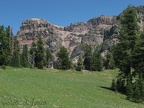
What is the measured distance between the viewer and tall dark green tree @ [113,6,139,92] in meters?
47.2

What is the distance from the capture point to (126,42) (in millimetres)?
47312

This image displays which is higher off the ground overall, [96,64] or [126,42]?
[126,42]

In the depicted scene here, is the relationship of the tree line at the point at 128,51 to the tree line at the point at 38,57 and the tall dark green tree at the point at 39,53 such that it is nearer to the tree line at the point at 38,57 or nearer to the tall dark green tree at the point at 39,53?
the tree line at the point at 38,57

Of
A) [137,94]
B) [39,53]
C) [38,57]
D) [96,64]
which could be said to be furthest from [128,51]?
[96,64]

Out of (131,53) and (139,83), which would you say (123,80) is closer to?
(131,53)

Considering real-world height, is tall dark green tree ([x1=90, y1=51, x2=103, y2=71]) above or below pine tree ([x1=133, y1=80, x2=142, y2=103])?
above

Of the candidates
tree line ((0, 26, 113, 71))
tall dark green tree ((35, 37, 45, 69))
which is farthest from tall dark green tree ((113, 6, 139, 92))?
tall dark green tree ((35, 37, 45, 69))

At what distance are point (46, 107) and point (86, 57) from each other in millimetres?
120269

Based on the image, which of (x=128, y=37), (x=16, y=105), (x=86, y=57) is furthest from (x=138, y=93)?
(x=86, y=57)

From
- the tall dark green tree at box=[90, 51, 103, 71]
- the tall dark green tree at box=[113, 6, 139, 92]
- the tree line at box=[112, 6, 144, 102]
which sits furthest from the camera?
the tall dark green tree at box=[90, 51, 103, 71]

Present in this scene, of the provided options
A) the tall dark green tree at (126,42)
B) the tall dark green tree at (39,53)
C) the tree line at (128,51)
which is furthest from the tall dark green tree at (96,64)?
the tall dark green tree at (126,42)

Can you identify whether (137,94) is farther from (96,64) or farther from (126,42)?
(96,64)

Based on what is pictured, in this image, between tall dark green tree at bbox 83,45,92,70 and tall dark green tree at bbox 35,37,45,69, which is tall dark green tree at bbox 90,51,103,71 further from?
tall dark green tree at bbox 35,37,45,69

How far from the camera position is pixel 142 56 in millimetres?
46906
